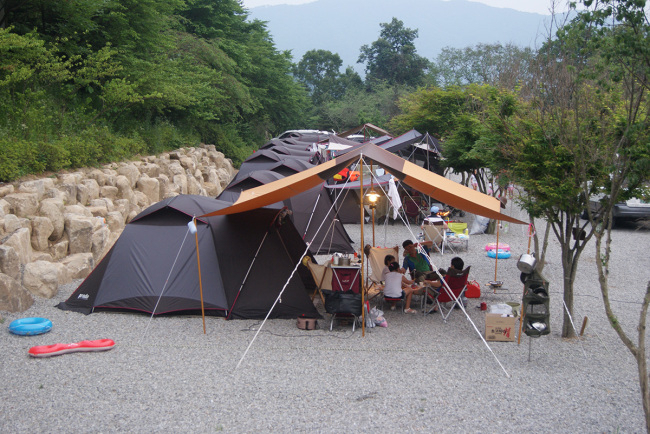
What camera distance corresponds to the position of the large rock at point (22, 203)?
9336mm

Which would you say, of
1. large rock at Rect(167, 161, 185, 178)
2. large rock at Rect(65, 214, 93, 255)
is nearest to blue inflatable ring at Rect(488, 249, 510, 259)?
large rock at Rect(65, 214, 93, 255)

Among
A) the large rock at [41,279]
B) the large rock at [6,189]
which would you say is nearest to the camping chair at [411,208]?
the large rock at [6,189]

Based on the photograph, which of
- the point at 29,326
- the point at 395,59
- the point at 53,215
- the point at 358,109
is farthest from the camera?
the point at 395,59

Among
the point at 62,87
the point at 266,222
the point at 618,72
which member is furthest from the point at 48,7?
the point at 618,72

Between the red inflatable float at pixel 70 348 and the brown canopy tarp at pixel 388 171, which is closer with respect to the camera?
the red inflatable float at pixel 70 348

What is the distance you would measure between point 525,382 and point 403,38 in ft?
236

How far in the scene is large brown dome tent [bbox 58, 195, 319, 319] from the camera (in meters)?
7.83

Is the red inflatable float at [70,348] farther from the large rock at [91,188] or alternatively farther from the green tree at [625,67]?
the large rock at [91,188]

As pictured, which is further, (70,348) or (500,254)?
(500,254)

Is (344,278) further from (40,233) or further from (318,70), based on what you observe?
(318,70)

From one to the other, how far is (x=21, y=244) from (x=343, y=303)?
190 inches

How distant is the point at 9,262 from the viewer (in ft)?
25.5

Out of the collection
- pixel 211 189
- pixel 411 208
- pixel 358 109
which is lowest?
pixel 411 208

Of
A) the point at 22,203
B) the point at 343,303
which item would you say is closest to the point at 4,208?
the point at 22,203
